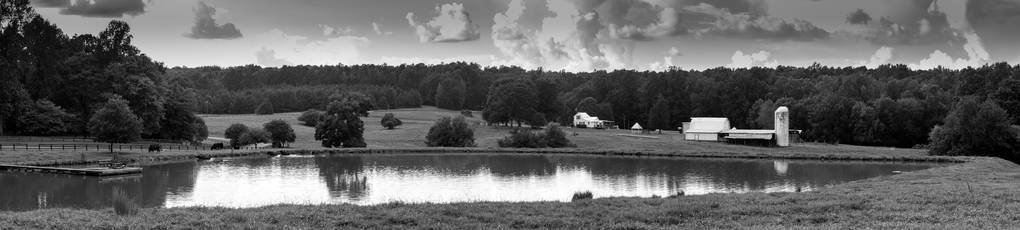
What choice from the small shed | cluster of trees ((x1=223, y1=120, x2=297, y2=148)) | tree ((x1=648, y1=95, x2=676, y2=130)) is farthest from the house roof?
cluster of trees ((x1=223, y1=120, x2=297, y2=148))

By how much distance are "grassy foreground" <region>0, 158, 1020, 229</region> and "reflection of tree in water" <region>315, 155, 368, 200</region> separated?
14126 millimetres

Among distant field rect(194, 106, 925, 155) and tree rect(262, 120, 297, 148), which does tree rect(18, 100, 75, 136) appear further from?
distant field rect(194, 106, 925, 155)

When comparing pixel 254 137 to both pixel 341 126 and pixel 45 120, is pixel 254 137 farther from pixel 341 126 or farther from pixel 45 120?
pixel 45 120

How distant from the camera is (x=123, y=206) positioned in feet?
64.4

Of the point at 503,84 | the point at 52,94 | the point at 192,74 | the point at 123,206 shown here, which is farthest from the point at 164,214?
the point at 192,74

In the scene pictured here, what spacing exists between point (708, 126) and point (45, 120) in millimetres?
67220

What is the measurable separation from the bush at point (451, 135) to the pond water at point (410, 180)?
46.0ft

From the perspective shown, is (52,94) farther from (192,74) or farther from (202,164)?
(192,74)

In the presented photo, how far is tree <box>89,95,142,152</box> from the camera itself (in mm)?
56969

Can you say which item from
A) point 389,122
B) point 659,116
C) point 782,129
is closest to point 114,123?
point 389,122

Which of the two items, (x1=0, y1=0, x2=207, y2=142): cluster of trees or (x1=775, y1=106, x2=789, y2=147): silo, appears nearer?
(x1=0, y1=0, x2=207, y2=142): cluster of trees

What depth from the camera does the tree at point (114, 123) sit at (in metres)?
57.0

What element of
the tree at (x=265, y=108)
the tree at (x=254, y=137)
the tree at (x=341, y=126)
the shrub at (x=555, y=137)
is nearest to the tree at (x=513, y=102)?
the shrub at (x=555, y=137)

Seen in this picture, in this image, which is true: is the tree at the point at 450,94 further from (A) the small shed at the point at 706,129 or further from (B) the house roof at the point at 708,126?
(B) the house roof at the point at 708,126
